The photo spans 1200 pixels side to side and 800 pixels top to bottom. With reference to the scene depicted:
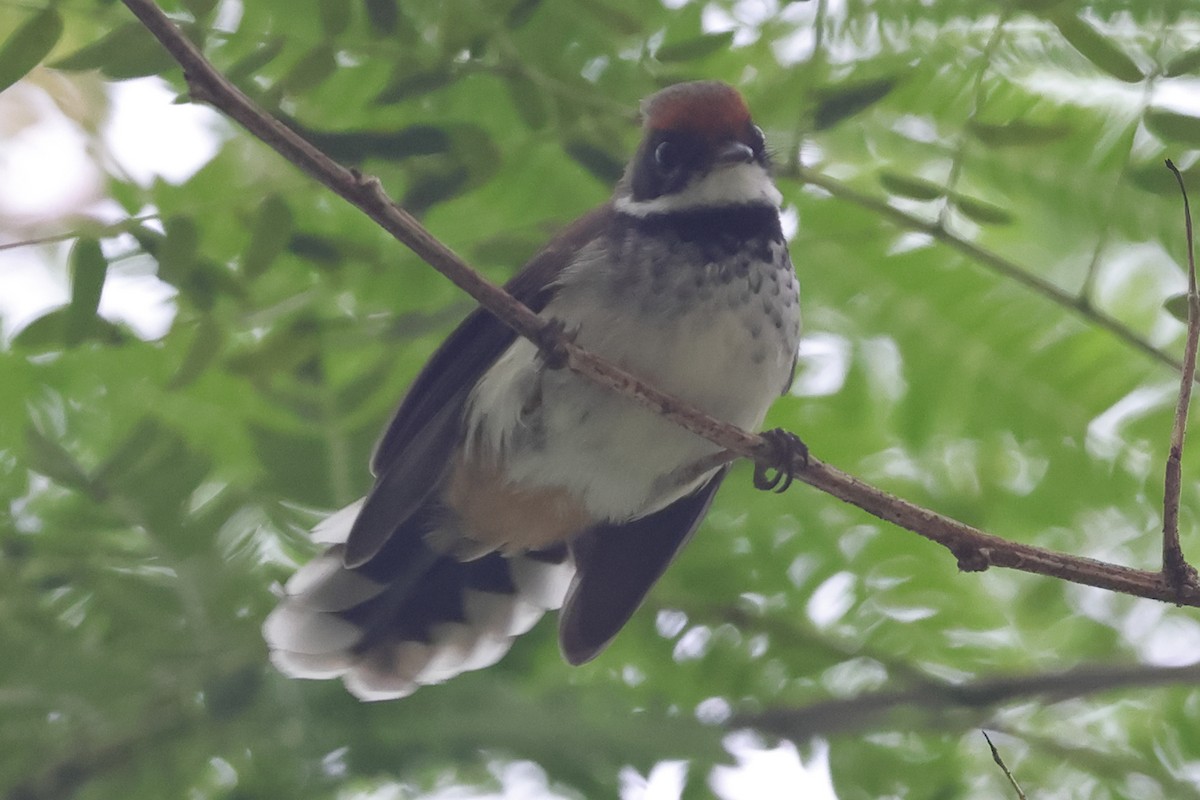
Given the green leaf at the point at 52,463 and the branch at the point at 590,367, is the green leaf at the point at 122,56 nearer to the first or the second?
the branch at the point at 590,367

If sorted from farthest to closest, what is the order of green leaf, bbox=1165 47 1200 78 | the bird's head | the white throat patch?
the white throat patch, the bird's head, green leaf, bbox=1165 47 1200 78

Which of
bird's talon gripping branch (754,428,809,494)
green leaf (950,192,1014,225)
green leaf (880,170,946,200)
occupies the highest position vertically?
green leaf (880,170,946,200)

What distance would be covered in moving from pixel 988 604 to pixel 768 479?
62cm

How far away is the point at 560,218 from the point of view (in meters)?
3.09

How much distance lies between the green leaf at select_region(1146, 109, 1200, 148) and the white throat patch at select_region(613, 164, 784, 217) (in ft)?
2.74

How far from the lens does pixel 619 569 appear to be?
3.20 m

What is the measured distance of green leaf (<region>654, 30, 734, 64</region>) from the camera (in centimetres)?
263

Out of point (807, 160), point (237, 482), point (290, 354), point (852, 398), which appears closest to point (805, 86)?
point (807, 160)

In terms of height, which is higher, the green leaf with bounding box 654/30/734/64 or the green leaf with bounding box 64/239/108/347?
the green leaf with bounding box 654/30/734/64

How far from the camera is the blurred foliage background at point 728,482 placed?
258 centimetres

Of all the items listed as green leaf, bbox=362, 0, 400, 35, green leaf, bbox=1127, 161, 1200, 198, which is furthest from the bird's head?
green leaf, bbox=1127, 161, 1200, 198

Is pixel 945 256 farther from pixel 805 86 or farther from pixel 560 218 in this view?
pixel 560 218

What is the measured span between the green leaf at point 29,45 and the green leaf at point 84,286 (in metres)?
0.35

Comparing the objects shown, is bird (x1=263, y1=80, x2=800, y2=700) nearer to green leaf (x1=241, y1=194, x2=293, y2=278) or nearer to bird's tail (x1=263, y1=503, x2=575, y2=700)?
bird's tail (x1=263, y1=503, x2=575, y2=700)
